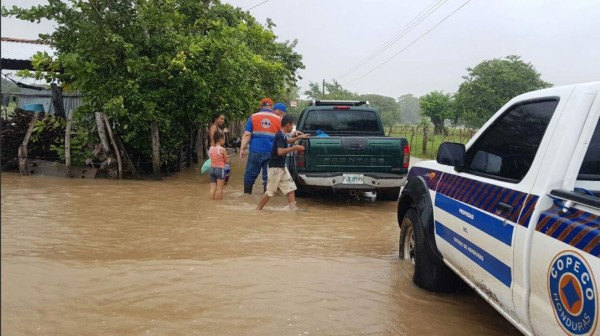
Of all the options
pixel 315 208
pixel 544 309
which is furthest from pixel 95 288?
pixel 315 208

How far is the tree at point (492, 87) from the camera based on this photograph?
129 ft

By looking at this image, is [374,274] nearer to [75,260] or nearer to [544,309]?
[544,309]

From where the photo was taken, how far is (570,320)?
220 cm

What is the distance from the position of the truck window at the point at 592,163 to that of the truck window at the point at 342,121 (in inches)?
283

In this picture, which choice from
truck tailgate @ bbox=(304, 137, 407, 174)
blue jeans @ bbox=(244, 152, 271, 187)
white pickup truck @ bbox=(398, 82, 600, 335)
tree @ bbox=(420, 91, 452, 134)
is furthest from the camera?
Result: tree @ bbox=(420, 91, 452, 134)

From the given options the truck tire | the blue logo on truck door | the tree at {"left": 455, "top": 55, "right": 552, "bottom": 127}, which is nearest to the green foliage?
the truck tire

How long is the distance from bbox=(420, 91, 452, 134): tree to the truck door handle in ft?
145

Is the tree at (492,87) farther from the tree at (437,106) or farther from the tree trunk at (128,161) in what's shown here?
the tree trunk at (128,161)

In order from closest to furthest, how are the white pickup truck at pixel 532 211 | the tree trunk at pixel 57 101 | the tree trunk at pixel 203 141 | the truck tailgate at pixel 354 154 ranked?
1. the white pickup truck at pixel 532 211
2. the truck tailgate at pixel 354 154
3. the tree trunk at pixel 57 101
4. the tree trunk at pixel 203 141

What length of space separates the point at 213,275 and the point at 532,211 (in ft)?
10.2

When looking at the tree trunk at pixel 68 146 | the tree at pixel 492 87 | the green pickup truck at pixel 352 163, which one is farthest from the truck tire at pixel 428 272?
the tree at pixel 492 87

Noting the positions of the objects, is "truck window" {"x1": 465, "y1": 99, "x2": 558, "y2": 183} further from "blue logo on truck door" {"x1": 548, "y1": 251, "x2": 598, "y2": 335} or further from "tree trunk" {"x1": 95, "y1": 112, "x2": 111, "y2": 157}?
"tree trunk" {"x1": 95, "y1": 112, "x2": 111, "y2": 157}

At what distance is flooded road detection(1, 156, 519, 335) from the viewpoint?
3.59 meters

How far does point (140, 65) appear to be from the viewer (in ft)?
34.2
